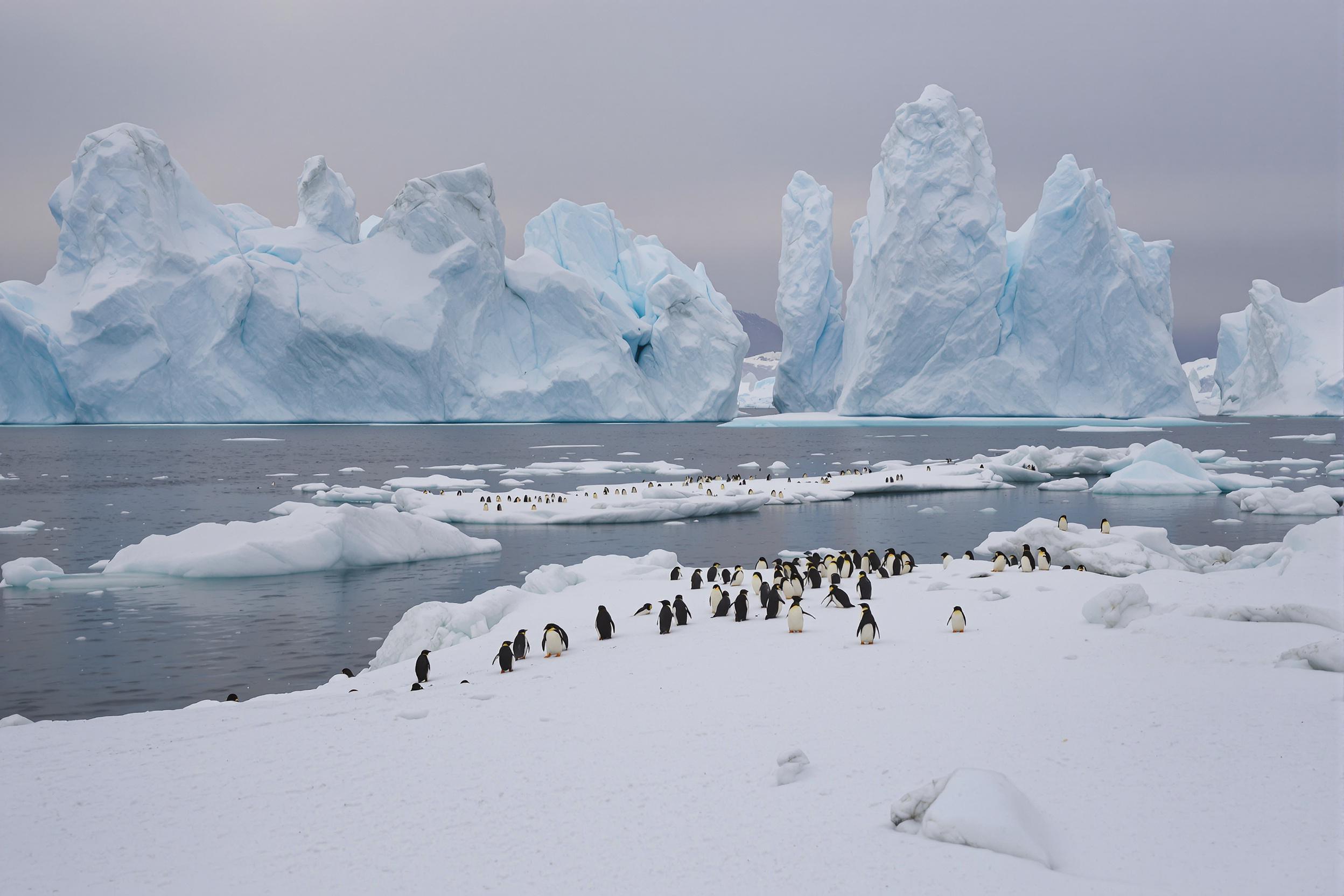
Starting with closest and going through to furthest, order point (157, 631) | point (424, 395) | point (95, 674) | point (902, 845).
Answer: point (902, 845), point (95, 674), point (157, 631), point (424, 395)

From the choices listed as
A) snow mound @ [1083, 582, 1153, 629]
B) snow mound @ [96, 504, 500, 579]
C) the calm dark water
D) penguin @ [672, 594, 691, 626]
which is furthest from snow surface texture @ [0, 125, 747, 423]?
snow mound @ [1083, 582, 1153, 629]

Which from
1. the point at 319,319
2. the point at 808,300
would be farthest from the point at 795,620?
the point at 808,300

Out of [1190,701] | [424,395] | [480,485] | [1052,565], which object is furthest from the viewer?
[424,395]

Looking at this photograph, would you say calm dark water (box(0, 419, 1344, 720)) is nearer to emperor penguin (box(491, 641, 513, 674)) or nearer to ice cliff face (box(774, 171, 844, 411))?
emperor penguin (box(491, 641, 513, 674))

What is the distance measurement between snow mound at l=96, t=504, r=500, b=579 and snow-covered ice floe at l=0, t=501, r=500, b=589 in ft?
0.04

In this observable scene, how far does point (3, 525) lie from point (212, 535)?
8.50 meters

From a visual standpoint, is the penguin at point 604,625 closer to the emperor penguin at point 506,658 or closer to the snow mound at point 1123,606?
the emperor penguin at point 506,658

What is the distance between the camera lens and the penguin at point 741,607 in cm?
1031

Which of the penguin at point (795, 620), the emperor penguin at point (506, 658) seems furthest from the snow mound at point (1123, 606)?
the emperor penguin at point (506, 658)

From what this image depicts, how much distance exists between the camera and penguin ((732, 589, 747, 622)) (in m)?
10.3

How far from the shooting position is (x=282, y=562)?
16.0m

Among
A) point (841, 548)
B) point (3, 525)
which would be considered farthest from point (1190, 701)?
point (3, 525)

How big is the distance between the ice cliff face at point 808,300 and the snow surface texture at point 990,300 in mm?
7817

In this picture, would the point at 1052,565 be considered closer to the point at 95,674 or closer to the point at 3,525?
the point at 95,674
